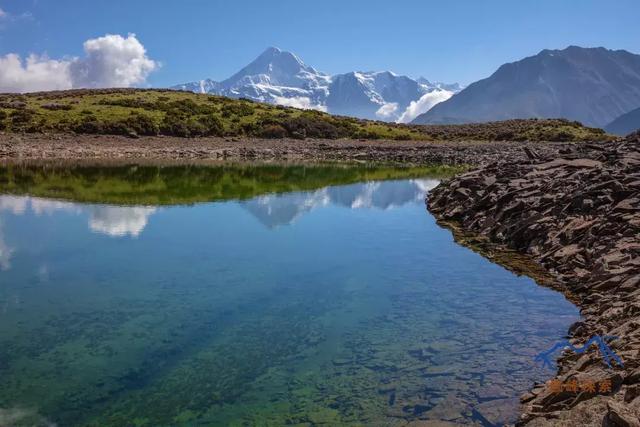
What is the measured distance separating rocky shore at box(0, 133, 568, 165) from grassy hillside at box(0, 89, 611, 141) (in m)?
3.67

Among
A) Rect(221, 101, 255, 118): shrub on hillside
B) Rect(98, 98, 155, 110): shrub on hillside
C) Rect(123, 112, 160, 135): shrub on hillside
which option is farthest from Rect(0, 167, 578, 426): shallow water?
Rect(221, 101, 255, 118): shrub on hillside

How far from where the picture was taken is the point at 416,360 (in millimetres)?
12938

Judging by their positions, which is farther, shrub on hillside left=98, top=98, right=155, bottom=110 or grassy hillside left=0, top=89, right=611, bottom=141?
shrub on hillside left=98, top=98, right=155, bottom=110

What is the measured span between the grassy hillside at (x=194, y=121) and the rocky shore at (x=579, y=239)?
6038 cm

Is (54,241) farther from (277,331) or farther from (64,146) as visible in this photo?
(64,146)

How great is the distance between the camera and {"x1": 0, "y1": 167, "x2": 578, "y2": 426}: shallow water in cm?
1081

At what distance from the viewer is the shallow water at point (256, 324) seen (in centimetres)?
1081

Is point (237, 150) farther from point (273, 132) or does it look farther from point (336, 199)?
point (336, 199)

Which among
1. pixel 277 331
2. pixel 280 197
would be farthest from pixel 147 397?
pixel 280 197

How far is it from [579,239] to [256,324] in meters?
13.9

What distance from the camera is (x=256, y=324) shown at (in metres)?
15.1

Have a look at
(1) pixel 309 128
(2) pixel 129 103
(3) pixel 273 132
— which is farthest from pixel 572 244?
(2) pixel 129 103

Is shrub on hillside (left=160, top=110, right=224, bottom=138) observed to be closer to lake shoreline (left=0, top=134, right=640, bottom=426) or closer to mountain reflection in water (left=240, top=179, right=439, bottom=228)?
lake shoreline (left=0, top=134, right=640, bottom=426)

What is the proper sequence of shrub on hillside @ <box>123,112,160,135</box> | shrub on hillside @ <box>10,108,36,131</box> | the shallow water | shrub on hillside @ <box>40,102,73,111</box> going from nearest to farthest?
the shallow water → shrub on hillside @ <box>10,108,36,131</box> → shrub on hillside @ <box>123,112,160,135</box> → shrub on hillside @ <box>40,102,73,111</box>
